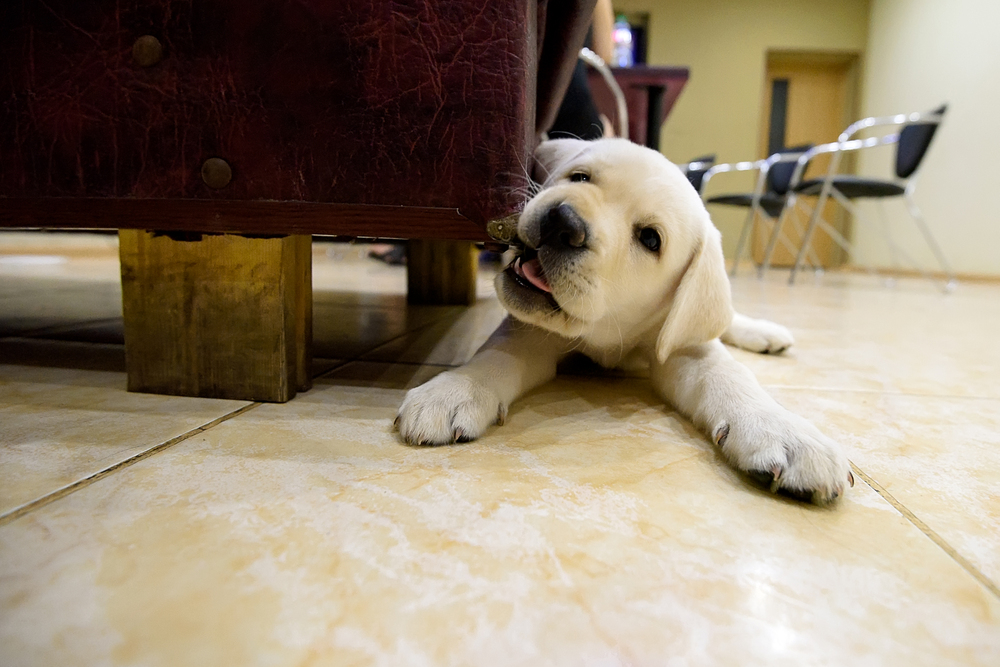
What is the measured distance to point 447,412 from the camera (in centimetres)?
100

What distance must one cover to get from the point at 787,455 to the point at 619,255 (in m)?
0.46

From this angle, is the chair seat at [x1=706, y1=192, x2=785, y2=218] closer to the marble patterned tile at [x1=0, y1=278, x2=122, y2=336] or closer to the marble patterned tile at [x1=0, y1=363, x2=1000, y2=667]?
the marble patterned tile at [x1=0, y1=278, x2=122, y2=336]

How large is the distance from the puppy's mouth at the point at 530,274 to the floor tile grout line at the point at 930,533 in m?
0.56

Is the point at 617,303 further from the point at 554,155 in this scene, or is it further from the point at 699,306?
the point at 554,155

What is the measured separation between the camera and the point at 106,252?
6.52 m

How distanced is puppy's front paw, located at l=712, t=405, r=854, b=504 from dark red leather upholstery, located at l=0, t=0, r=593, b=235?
0.54 metres

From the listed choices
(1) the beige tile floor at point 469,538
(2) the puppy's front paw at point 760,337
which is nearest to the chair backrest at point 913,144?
(2) the puppy's front paw at point 760,337

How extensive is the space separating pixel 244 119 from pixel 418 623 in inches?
34.7

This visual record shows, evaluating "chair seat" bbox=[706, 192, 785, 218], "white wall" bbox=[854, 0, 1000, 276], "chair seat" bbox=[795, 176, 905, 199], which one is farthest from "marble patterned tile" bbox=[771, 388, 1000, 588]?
"white wall" bbox=[854, 0, 1000, 276]

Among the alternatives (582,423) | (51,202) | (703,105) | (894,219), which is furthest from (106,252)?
(894,219)

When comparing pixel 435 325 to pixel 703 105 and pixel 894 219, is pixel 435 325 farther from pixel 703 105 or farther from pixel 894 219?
pixel 703 105

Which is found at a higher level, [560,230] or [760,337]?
[560,230]

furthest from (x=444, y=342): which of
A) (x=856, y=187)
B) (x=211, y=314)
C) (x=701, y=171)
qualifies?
(x=701, y=171)

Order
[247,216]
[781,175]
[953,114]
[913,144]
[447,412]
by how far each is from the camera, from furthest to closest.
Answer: [953,114], [781,175], [913,144], [247,216], [447,412]
